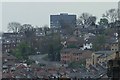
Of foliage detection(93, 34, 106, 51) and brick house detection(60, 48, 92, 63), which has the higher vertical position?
foliage detection(93, 34, 106, 51)

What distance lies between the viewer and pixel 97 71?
502 inches

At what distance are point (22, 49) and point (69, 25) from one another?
1022 cm

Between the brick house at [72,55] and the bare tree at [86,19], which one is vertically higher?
the bare tree at [86,19]

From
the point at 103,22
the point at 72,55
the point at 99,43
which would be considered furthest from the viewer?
the point at 103,22

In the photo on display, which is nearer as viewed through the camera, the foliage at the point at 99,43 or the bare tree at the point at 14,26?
the foliage at the point at 99,43

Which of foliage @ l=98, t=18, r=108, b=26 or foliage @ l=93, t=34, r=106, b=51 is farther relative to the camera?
foliage @ l=98, t=18, r=108, b=26

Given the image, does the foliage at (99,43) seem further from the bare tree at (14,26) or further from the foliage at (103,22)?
the bare tree at (14,26)

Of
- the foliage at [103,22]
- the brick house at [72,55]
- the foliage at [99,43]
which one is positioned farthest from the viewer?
the foliage at [103,22]

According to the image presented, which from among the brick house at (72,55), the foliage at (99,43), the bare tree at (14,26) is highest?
the bare tree at (14,26)

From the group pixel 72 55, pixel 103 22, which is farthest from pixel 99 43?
pixel 103 22

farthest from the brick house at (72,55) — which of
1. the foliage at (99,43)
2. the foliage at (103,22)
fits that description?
the foliage at (103,22)

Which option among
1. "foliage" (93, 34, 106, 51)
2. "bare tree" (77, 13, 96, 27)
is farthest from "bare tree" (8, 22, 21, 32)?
"foliage" (93, 34, 106, 51)

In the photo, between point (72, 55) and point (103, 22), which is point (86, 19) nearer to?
point (103, 22)

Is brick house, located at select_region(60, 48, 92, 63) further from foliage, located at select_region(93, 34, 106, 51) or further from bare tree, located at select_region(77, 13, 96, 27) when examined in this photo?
bare tree, located at select_region(77, 13, 96, 27)
